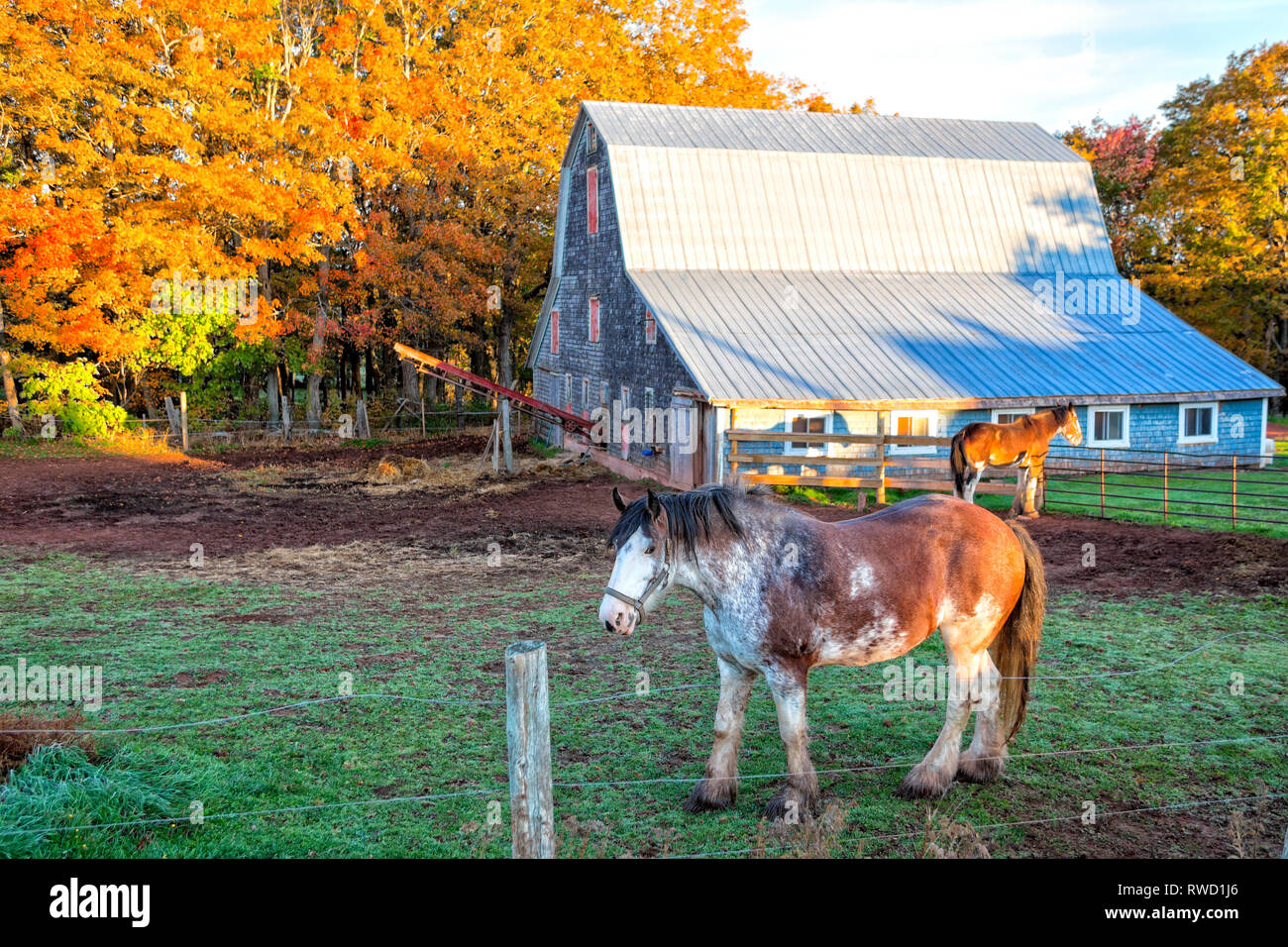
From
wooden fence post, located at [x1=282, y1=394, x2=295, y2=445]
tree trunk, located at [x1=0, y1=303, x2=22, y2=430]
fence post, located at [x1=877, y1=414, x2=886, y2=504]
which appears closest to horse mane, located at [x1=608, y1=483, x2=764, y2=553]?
fence post, located at [x1=877, y1=414, x2=886, y2=504]

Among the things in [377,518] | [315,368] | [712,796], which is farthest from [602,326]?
[712,796]

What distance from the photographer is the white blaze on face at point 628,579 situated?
5297mm

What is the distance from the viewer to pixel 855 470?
2048cm

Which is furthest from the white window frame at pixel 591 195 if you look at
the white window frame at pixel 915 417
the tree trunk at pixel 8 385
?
the tree trunk at pixel 8 385

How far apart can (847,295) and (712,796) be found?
20.4 meters

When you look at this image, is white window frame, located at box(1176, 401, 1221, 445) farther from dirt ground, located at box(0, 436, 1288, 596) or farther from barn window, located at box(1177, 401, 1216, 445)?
dirt ground, located at box(0, 436, 1288, 596)

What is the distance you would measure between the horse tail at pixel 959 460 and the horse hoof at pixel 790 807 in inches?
456

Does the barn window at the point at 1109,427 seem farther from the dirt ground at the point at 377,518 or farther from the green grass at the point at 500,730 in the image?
the green grass at the point at 500,730

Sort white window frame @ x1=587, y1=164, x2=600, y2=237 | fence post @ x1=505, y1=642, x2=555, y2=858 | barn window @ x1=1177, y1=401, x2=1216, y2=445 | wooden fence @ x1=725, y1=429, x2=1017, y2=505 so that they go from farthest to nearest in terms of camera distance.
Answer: white window frame @ x1=587, y1=164, x2=600, y2=237 < barn window @ x1=1177, y1=401, x2=1216, y2=445 < wooden fence @ x1=725, y1=429, x2=1017, y2=505 < fence post @ x1=505, y1=642, x2=555, y2=858

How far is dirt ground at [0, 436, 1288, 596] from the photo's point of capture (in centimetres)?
1314

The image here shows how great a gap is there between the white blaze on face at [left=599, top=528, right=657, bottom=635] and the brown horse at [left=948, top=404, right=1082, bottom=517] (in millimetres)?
12000

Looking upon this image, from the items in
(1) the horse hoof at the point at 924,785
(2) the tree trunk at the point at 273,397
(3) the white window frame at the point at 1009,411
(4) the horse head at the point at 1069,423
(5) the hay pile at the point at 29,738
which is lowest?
(1) the horse hoof at the point at 924,785

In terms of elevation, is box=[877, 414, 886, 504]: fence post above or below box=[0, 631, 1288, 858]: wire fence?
above
